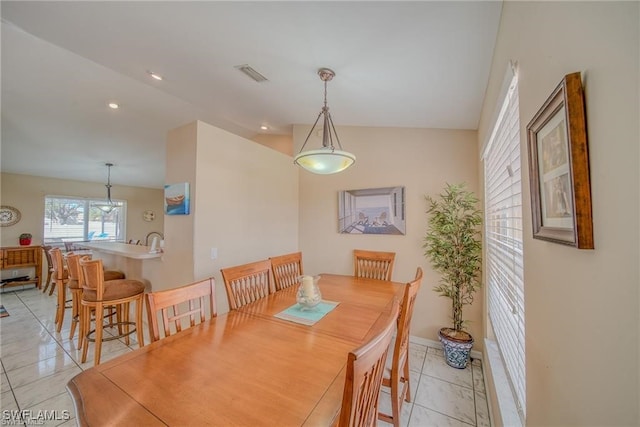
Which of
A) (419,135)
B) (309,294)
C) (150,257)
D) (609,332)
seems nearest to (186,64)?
(150,257)

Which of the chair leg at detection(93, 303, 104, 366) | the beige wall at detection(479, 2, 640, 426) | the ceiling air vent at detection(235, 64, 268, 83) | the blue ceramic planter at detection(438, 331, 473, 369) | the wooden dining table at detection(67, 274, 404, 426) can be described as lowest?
the blue ceramic planter at detection(438, 331, 473, 369)

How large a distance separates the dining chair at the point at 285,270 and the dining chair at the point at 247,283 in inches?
4.3

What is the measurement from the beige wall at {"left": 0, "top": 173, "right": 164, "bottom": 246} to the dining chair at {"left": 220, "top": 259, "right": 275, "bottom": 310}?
652 cm

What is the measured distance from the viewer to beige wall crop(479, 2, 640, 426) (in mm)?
439

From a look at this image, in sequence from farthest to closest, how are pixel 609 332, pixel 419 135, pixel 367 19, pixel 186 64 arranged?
pixel 419 135 < pixel 186 64 < pixel 367 19 < pixel 609 332

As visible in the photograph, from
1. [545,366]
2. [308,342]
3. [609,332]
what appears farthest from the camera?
[308,342]

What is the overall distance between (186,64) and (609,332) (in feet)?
10.1

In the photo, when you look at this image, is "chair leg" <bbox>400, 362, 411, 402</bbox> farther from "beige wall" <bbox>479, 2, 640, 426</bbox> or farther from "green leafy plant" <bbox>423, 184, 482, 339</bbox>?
"beige wall" <bbox>479, 2, 640, 426</bbox>

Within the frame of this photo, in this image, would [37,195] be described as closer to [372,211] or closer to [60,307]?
[60,307]

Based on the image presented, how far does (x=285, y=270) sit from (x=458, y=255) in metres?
1.76

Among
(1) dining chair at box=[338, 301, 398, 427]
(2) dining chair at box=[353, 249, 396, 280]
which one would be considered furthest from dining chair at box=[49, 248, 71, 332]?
(1) dining chair at box=[338, 301, 398, 427]

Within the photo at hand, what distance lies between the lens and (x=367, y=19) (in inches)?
59.4

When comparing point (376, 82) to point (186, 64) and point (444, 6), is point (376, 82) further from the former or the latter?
point (186, 64)

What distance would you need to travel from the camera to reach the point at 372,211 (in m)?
3.26
